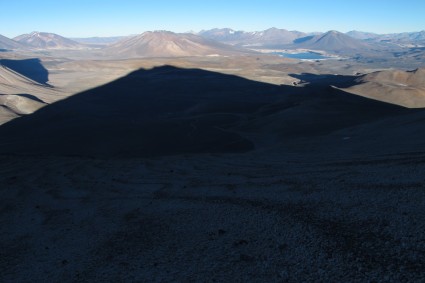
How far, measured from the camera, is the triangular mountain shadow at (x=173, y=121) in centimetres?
2778

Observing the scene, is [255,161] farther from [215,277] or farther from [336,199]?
[215,277]

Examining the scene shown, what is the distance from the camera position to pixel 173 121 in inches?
1487

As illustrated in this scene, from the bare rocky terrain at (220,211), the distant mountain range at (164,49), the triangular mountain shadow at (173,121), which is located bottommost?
the triangular mountain shadow at (173,121)

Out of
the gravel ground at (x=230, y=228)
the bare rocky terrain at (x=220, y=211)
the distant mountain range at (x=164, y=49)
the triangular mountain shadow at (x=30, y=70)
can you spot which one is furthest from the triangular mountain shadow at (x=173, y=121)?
the distant mountain range at (x=164, y=49)

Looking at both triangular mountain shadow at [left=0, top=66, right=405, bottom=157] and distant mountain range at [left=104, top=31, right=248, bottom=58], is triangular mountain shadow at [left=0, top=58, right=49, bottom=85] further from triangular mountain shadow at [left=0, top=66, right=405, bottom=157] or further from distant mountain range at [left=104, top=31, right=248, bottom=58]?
distant mountain range at [left=104, top=31, right=248, bottom=58]

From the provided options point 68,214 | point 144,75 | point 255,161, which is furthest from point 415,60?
point 68,214

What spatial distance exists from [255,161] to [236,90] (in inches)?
1768

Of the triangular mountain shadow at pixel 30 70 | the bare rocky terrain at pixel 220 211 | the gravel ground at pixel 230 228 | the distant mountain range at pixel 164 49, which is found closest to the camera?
the gravel ground at pixel 230 228

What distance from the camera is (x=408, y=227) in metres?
6.99

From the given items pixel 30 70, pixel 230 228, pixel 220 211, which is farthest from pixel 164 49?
pixel 230 228

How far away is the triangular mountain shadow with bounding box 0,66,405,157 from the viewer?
27.8 metres

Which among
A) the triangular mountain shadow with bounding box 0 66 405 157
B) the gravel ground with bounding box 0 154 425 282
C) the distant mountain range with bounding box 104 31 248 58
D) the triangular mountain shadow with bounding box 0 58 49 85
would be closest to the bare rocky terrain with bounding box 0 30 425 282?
the gravel ground with bounding box 0 154 425 282

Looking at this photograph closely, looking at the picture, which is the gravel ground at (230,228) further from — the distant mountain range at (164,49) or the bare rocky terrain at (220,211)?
the distant mountain range at (164,49)

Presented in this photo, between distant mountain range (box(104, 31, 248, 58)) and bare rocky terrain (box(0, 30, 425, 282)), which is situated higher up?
distant mountain range (box(104, 31, 248, 58))
